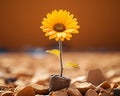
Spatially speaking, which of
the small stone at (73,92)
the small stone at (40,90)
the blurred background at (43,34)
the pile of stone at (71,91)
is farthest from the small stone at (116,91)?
the blurred background at (43,34)

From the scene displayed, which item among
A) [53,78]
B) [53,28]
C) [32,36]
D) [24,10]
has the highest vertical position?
[24,10]

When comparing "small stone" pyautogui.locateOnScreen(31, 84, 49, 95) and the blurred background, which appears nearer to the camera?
"small stone" pyautogui.locateOnScreen(31, 84, 49, 95)

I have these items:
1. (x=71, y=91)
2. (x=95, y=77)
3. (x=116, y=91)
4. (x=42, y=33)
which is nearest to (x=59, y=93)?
(x=71, y=91)

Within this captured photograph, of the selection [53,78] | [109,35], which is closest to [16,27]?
[109,35]

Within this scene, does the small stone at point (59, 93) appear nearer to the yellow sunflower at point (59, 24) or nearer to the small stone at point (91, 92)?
the small stone at point (91, 92)

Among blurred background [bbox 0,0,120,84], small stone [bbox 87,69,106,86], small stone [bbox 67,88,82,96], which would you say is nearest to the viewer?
small stone [bbox 67,88,82,96]

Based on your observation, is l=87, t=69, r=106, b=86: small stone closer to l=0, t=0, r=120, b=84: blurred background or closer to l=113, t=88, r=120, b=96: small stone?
l=113, t=88, r=120, b=96: small stone

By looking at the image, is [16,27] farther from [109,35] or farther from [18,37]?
[109,35]

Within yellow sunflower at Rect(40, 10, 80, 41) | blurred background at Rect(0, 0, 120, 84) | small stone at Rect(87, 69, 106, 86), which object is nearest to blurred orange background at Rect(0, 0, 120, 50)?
blurred background at Rect(0, 0, 120, 84)
